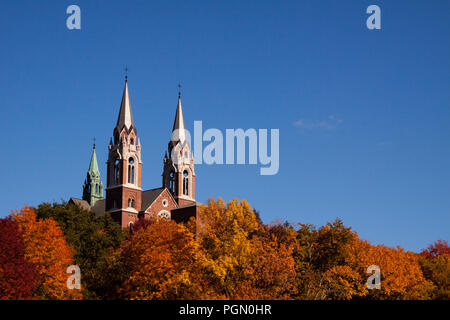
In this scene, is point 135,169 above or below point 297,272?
above

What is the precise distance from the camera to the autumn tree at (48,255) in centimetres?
4994

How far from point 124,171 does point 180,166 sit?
12976 millimetres

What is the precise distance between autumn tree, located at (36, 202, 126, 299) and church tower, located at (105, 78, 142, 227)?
23278mm

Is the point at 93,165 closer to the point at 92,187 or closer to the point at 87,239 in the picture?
the point at 92,187

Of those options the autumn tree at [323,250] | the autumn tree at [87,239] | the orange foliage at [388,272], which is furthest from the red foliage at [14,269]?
the orange foliage at [388,272]

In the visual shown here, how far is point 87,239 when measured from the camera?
197 feet

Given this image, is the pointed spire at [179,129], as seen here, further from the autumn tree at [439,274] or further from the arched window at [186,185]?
the autumn tree at [439,274]

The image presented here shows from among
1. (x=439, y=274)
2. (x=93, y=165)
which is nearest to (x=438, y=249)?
(x=439, y=274)

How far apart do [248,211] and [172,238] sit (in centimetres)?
677

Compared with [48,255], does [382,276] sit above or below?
below
